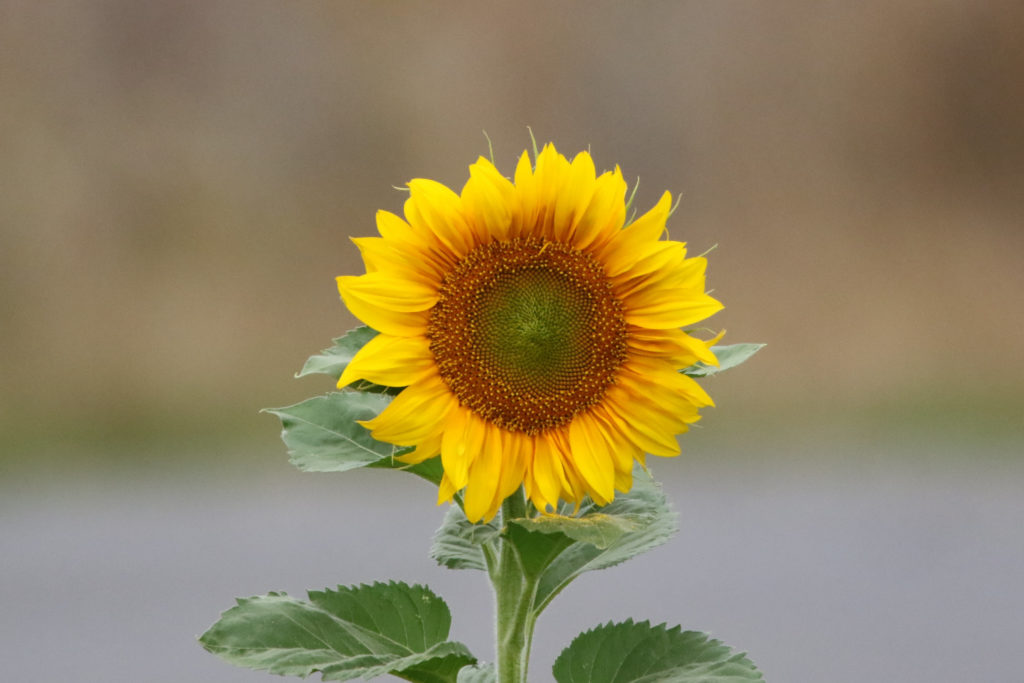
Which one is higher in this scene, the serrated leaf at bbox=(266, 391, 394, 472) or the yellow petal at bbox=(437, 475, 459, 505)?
the serrated leaf at bbox=(266, 391, 394, 472)

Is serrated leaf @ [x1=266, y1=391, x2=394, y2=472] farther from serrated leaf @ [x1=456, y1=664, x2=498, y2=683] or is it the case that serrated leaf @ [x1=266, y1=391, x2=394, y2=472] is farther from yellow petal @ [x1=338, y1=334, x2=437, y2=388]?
serrated leaf @ [x1=456, y1=664, x2=498, y2=683]

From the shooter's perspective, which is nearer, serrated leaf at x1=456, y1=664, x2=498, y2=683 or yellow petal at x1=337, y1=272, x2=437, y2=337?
yellow petal at x1=337, y1=272, x2=437, y2=337

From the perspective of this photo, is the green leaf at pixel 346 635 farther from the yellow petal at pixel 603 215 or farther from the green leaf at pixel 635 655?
the yellow petal at pixel 603 215

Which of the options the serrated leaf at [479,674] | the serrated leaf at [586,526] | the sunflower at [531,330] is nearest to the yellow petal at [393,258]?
the sunflower at [531,330]

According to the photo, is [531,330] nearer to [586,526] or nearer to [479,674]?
[586,526]

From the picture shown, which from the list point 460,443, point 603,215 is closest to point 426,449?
point 460,443

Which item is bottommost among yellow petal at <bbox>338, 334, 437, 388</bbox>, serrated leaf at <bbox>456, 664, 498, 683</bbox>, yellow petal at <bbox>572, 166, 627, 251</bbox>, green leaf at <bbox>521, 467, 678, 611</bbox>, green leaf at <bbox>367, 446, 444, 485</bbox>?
serrated leaf at <bbox>456, 664, 498, 683</bbox>

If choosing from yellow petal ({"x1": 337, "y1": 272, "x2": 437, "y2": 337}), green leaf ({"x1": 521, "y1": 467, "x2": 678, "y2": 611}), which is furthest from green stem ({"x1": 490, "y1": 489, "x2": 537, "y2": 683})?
yellow petal ({"x1": 337, "y1": 272, "x2": 437, "y2": 337})

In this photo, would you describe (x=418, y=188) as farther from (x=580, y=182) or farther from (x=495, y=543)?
(x=495, y=543)
